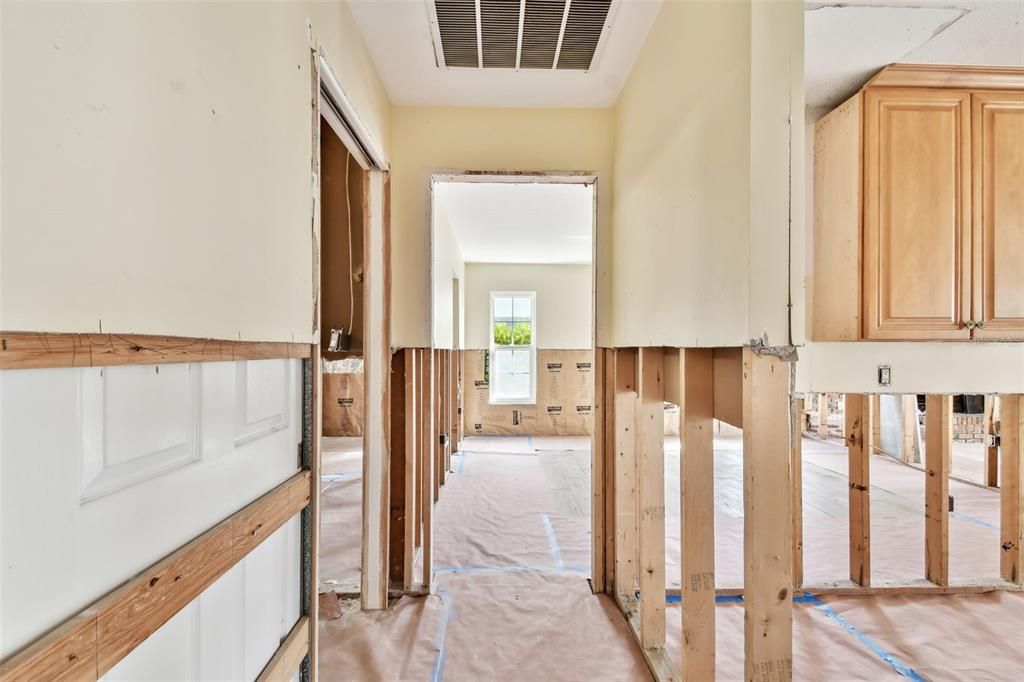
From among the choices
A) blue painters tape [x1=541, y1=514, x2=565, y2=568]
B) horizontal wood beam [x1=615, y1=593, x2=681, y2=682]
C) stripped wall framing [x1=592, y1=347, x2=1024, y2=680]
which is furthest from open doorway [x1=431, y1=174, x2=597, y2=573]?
horizontal wood beam [x1=615, y1=593, x2=681, y2=682]

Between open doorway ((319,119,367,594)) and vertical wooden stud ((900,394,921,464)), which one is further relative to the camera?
vertical wooden stud ((900,394,921,464))

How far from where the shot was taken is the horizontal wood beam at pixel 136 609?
0.57m

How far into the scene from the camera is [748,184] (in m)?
1.23

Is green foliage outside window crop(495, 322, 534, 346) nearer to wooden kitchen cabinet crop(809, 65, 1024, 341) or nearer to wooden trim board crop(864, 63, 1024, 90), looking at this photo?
wooden kitchen cabinet crop(809, 65, 1024, 341)

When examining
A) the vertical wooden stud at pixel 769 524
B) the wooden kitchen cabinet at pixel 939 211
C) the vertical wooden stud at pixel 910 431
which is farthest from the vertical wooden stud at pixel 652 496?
the vertical wooden stud at pixel 910 431

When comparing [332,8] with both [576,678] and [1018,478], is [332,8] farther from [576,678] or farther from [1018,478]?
[1018,478]

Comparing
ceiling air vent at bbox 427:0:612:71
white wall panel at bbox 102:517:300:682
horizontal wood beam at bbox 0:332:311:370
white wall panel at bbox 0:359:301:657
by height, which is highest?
ceiling air vent at bbox 427:0:612:71

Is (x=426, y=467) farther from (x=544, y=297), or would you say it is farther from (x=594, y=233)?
(x=544, y=297)

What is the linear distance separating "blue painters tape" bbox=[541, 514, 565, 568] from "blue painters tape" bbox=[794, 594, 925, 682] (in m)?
1.33

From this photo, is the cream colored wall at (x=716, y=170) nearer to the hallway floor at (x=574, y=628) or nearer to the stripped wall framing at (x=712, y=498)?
the stripped wall framing at (x=712, y=498)

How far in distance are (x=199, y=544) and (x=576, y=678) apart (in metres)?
1.72

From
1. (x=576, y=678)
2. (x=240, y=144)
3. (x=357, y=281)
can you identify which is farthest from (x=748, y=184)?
(x=357, y=281)

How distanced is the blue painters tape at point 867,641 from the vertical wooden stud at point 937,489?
738 millimetres

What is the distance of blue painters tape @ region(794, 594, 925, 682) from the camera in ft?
6.58
